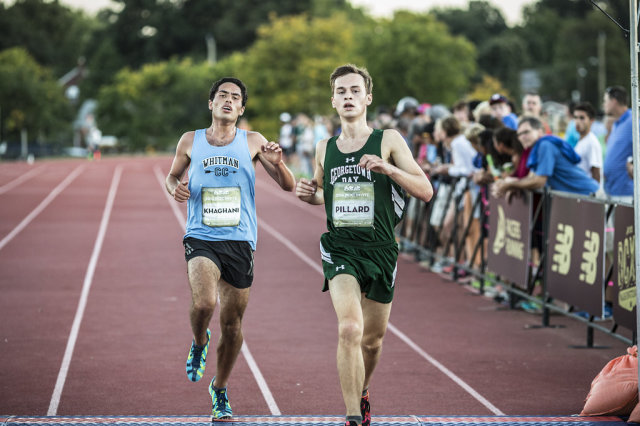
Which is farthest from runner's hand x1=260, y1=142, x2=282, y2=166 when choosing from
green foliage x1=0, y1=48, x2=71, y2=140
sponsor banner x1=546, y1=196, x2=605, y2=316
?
green foliage x1=0, y1=48, x2=71, y2=140

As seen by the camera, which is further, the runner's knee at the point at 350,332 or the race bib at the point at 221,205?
the race bib at the point at 221,205

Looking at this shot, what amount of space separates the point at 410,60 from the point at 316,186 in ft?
183

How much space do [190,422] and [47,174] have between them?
35573 mm

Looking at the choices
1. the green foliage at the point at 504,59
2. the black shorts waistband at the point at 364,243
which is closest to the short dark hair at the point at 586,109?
the black shorts waistband at the point at 364,243

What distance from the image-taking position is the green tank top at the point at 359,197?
17.7ft

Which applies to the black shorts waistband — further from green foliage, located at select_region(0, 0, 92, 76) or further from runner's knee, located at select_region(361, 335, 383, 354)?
green foliage, located at select_region(0, 0, 92, 76)

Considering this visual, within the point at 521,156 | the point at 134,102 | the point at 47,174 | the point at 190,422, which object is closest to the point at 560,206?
the point at 521,156

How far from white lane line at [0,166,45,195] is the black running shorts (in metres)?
24.9

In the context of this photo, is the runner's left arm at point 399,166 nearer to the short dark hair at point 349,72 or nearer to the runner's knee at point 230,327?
the short dark hair at point 349,72

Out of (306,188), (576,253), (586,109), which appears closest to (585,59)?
(586,109)

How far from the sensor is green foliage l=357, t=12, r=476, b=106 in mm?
60188

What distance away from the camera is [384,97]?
203ft

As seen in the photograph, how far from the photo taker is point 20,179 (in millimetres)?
36188

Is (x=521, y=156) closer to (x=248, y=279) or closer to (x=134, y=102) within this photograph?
(x=248, y=279)
